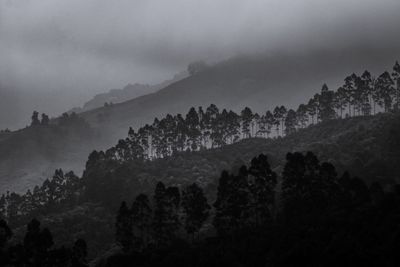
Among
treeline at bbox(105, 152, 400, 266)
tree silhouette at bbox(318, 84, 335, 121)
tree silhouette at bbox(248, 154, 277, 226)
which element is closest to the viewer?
treeline at bbox(105, 152, 400, 266)

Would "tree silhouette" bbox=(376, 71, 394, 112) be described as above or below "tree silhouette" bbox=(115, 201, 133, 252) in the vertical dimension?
above

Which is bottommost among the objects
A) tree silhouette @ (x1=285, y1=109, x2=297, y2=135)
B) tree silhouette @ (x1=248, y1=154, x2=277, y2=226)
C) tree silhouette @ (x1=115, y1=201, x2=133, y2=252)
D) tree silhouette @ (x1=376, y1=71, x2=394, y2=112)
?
tree silhouette @ (x1=115, y1=201, x2=133, y2=252)

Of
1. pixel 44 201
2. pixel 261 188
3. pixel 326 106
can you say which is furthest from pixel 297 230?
pixel 326 106

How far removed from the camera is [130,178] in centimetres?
15225

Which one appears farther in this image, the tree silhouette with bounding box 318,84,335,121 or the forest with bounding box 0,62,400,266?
the tree silhouette with bounding box 318,84,335,121

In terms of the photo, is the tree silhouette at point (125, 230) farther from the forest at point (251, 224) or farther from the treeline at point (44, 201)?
the treeline at point (44, 201)

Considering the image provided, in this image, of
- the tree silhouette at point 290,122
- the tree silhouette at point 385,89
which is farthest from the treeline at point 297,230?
the tree silhouette at point 290,122

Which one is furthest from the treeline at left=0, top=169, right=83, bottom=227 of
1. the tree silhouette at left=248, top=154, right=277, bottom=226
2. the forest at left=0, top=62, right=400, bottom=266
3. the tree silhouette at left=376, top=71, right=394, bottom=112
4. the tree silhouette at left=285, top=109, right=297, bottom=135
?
the tree silhouette at left=376, top=71, right=394, bottom=112

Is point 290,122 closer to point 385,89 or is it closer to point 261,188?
point 385,89

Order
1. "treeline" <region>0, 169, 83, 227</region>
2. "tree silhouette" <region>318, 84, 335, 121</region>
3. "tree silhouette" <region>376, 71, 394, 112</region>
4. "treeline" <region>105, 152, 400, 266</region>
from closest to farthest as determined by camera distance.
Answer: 1. "treeline" <region>105, 152, 400, 266</region>
2. "treeline" <region>0, 169, 83, 227</region>
3. "tree silhouette" <region>376, 71, 394, 112</region>
4. "tree silhouette" <region>318, 84, 335, 121</region>

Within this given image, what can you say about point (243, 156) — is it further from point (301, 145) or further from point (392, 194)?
point (392, 194)

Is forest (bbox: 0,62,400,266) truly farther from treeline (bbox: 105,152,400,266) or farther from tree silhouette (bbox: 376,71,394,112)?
tree silhouette (bbox: 376,71,394,112)

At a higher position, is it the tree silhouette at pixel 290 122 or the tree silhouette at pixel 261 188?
the tree silhouette at pixel 290 122

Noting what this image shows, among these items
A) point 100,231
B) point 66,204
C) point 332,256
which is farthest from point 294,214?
point 66,204
